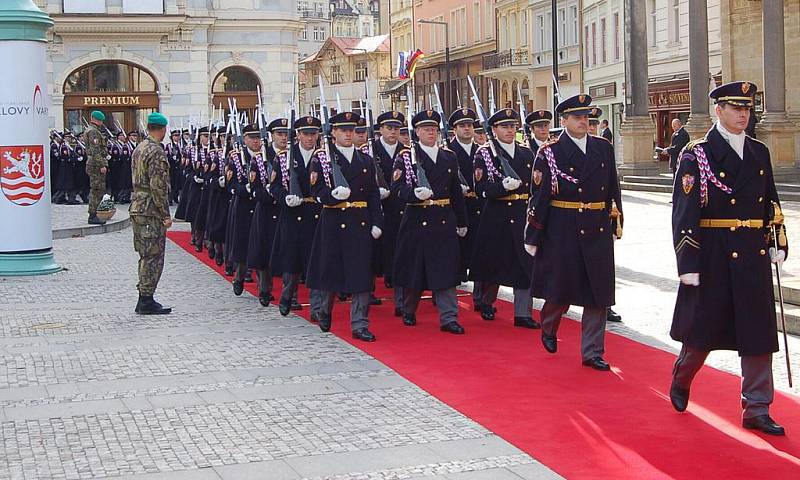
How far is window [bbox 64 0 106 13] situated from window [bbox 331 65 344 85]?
197 feet

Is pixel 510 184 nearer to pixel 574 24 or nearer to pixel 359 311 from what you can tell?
pixel 359 311

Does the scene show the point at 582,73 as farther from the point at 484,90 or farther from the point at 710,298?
the point at 710,298

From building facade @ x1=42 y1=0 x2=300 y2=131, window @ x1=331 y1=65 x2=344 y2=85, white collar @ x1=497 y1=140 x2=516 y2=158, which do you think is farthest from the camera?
window @ x1=331 y1=65 x2=344 y2=85

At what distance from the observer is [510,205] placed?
1112 centimetres

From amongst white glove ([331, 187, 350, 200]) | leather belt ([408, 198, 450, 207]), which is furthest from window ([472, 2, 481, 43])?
white glove ([331, 187, 350, 200])

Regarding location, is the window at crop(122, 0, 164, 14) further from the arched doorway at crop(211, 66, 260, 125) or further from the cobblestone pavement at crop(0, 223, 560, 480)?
the cobblestone pavement at crop(0, 223, 560, 480)

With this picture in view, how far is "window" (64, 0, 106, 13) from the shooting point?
41.2 meters

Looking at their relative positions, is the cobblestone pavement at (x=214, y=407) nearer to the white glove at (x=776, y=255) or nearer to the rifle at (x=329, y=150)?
the rifle at (x=329, y=150)

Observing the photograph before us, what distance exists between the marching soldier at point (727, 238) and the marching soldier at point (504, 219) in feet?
12.1

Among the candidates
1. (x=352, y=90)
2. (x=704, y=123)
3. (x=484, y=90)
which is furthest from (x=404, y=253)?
(x=352, y=90)

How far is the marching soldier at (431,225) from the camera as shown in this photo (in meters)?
10.7

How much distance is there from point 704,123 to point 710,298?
22701 mm

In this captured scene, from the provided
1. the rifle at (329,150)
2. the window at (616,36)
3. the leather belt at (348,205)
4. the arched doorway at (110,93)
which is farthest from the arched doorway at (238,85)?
the leather belt at (348,205)

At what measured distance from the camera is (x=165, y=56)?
42469 millimetres
